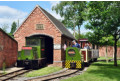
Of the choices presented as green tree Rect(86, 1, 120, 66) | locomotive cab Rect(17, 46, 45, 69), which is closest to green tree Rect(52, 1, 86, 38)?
green tree Rect(86, 1, 120, 66)

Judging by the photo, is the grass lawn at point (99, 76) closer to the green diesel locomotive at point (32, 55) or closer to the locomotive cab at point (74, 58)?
the locomotive cab at point (74, 58)

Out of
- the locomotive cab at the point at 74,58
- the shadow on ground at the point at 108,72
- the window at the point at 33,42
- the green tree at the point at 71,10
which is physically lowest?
the shadow on ground at the point at 108,72

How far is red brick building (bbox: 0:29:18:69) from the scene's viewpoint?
15.7 meters

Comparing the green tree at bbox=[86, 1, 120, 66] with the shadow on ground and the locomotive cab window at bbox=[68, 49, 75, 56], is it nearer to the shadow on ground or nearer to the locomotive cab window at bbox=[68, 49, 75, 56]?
the locomotive cab window at bbox=[68, 49, 75, 56]

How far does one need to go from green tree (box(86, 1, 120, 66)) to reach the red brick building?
8.80 metres

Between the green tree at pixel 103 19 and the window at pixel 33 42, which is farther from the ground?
the green tree at pixel 103 19

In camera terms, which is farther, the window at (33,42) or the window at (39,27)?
the window at (39,27)

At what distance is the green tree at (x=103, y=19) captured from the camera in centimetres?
1683

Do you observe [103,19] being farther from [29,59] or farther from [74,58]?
[29,59]

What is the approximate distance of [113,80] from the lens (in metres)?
10.6

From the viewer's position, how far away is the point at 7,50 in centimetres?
1670

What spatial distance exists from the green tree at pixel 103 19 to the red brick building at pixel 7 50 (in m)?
8.80

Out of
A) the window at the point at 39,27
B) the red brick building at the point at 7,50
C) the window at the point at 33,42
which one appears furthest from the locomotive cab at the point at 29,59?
the window at the point at 39,27

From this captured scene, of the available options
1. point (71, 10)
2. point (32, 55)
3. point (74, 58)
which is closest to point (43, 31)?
point (32, 55)
